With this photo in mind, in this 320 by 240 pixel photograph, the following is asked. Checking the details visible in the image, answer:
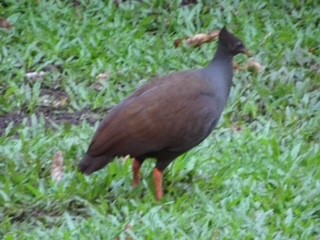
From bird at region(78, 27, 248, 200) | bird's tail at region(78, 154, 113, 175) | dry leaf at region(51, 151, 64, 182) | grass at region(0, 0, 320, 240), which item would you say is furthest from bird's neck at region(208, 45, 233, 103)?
dry leaf at region(51, 151, 64, 182)

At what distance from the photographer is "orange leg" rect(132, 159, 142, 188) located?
745 cm

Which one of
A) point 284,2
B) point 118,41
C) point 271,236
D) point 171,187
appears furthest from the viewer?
point 284,2

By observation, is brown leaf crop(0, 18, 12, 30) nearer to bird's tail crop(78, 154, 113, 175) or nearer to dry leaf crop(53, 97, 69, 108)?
dry leaf crop(53, 97, 69, 108)

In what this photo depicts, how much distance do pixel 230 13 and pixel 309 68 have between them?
111 centimetres

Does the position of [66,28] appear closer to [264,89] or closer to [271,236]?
[264,89]

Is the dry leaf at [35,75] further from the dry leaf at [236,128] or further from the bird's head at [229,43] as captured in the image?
the bird's head at [229,43]

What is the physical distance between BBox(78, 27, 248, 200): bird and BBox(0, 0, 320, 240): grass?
280 millimetres

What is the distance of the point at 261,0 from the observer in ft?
35.0

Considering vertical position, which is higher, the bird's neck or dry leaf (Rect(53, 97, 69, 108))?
the bird's neck

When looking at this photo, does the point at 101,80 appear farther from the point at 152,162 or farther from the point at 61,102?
the point at 152,162

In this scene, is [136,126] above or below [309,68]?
above

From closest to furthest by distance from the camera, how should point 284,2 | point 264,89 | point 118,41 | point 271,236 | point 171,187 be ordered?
point 271,236 → point 171,187 → point 264,89 → point 118,41 → point 284,2

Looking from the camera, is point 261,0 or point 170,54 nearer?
point 170,54

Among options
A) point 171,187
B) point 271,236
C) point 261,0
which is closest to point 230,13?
point 261,0
